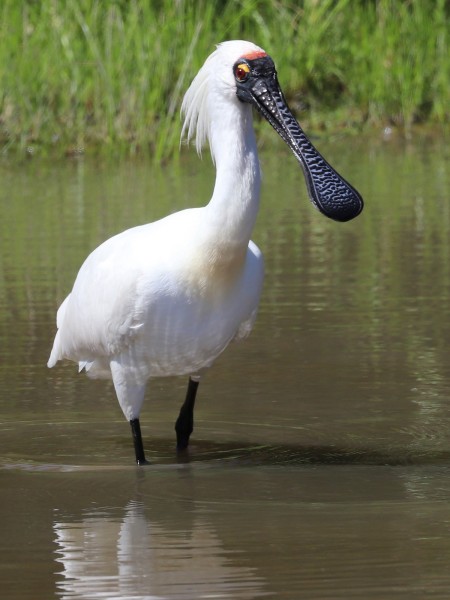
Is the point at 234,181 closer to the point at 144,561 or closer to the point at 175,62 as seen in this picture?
the point at 144,561

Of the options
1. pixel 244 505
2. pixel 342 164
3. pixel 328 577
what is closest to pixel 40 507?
pixel 244 505

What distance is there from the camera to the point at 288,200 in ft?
38.9

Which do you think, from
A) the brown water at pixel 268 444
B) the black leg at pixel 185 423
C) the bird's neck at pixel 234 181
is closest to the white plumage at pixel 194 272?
the bird's neck at pixel 234 181

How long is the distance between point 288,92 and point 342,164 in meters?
2.41

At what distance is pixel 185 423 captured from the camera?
596cm

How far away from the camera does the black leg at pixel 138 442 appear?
5.73 metres

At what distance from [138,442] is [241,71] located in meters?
1.35

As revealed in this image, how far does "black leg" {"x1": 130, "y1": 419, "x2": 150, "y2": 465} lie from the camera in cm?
573

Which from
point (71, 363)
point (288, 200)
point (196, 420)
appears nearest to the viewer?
point (196, 420)

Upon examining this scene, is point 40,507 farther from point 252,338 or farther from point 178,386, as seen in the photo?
point 252,338

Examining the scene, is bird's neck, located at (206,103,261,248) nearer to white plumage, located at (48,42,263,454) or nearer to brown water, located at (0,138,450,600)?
white plumage, located at (48,42,263,454)

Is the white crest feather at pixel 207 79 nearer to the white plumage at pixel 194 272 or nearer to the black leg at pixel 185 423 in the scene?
the white plumage at pixel 194 272

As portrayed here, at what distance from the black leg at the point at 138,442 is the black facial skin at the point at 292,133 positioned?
996 millimetres

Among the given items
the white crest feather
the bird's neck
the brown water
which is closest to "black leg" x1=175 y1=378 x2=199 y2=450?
the brown water
